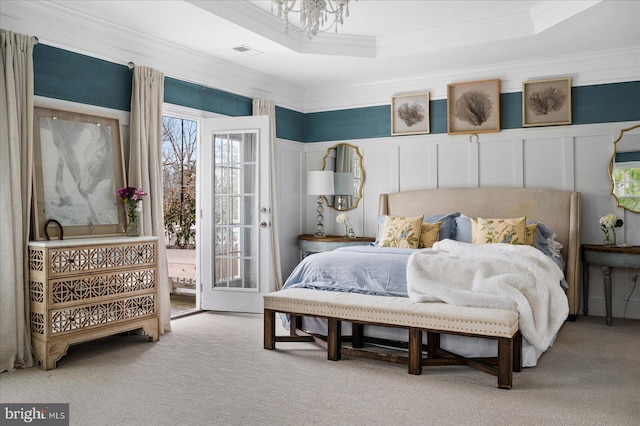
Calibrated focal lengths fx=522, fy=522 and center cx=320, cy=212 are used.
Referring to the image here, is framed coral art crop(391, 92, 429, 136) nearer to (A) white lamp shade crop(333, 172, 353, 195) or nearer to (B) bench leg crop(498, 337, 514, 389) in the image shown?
(A) white lamp shade crop(333, 172, 353, 195)

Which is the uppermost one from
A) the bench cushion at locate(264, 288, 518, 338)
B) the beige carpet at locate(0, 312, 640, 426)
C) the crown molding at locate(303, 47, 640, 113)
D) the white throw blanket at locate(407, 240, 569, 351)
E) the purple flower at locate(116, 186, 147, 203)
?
the crown molding at locate(303, 47, 640, 113)

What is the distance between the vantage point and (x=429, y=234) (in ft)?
18.2

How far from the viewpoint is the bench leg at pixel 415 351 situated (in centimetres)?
357

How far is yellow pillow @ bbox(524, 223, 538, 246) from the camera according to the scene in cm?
511

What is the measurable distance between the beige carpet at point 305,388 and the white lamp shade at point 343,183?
9.88ft

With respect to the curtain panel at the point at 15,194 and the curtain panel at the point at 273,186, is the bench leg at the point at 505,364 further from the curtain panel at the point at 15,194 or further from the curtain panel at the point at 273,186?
the curtain panel at the point at 273,186

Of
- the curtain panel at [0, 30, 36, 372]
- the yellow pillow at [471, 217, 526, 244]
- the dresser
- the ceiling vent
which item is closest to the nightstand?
the yellow pillow at [471, 217, 526, 244]

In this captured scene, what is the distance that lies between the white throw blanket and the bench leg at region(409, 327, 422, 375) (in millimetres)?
296

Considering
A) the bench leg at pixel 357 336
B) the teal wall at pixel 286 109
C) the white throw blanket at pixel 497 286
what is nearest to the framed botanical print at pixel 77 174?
the teal wall at pixel 286 109

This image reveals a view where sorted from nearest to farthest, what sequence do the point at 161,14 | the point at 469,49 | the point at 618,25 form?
the point at 161,14, the point at 618,25, the point at 469,49

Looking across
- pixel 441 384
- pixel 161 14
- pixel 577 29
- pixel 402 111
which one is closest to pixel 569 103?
pixel 577 29

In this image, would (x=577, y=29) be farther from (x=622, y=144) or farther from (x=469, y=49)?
(x=622, y=144)

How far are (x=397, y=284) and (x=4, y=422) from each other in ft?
8.88

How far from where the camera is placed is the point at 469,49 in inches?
211
